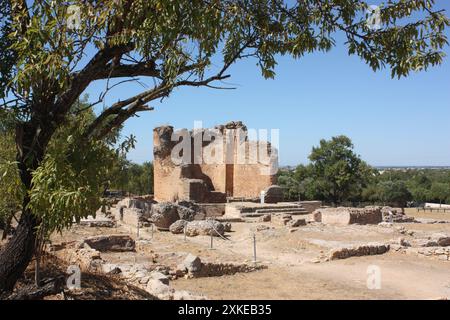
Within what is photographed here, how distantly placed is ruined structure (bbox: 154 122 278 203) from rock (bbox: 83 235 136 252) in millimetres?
15374

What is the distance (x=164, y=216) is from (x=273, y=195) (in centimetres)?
1192

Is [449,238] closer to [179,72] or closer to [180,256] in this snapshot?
[180,256]

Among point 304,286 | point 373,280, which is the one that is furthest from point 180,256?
point 373,280

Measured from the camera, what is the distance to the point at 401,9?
4582 millimetres

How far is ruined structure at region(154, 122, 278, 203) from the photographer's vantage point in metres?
29.8

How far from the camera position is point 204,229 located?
16.2 meters

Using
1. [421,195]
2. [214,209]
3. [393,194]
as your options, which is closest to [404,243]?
[214,209]

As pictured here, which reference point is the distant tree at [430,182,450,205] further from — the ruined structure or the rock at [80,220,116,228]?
the rock at [80,220,116,228]

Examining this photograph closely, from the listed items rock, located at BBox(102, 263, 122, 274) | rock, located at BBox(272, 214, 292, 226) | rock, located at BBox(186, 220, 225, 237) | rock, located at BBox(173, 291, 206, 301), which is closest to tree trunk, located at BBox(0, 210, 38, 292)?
rock, located at BBox(173, 291, 206, 301)

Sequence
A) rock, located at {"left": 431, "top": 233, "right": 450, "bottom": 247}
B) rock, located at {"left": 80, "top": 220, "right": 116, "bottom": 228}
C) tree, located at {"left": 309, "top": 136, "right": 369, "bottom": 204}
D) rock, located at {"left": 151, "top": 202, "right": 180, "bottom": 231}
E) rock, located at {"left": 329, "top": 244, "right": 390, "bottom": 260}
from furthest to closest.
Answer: tree, located at {"left": 309, "top": 136, "right": 369, "bottom": 204}, rock, located at {"left": 151, "top": 202, "right": 180, "bottom": 231}, rock, located at {"left": 80, "top": 220, "right": 116, "bottom": 228}, rock, located at {"left": 431, "top": 233, "right": 450, "bottom": 247}, rock, located at {"left": 329, "top": 244, "right": 390, "bottom": 260}

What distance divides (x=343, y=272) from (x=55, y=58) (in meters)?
8.84

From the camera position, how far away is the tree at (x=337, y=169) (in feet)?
124

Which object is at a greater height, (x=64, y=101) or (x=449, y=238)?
(x=64, y=101)

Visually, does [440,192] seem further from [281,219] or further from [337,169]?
[281,219]
